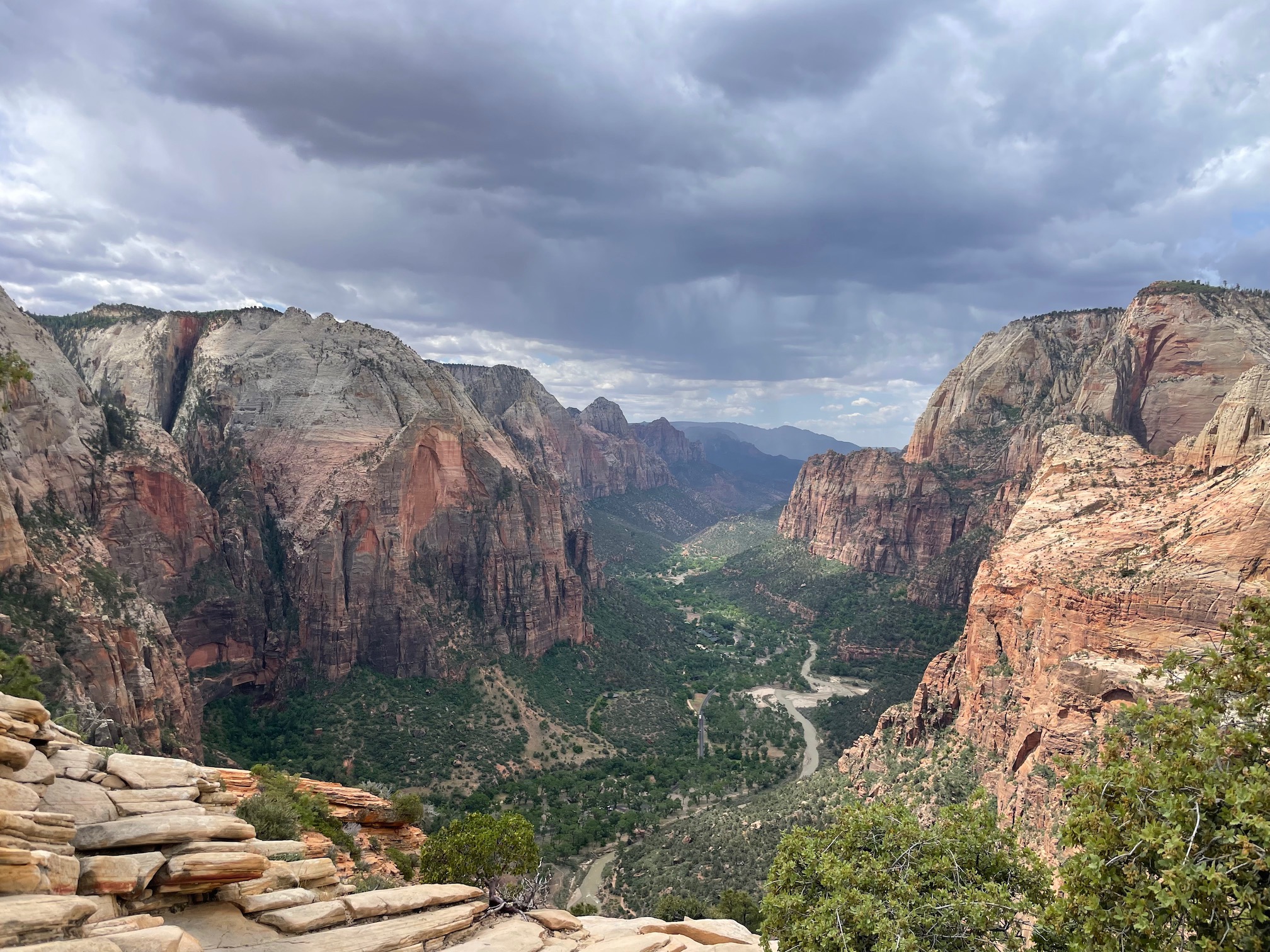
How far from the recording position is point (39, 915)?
38.8ft

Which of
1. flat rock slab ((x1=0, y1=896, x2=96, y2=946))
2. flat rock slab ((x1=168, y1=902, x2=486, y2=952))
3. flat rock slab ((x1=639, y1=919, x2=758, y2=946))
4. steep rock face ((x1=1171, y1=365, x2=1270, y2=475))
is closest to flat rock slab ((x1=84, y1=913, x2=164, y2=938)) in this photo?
flat rock slab ((x1=0, y1=896, x2=96, y2=946))

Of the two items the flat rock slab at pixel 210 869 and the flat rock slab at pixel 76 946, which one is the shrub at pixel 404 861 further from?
the flat rock slab at pixel 76 946

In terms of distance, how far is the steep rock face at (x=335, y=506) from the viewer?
72.8 meters

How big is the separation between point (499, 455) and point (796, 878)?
9243 cm

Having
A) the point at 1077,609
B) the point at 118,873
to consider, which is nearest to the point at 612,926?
the point at 118,873

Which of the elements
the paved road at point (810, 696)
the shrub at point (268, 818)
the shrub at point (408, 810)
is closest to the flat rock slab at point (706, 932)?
the shrub at point (268, 818)

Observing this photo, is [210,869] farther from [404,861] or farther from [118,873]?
[404,861]

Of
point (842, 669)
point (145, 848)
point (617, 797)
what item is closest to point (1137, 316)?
point (842, 669)

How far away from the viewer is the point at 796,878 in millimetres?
20469

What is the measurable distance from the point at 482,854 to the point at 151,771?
54.2ft

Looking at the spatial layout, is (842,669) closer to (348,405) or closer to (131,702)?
(348,405)

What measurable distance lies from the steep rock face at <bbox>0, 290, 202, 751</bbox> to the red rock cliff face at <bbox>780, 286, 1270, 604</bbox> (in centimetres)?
12234

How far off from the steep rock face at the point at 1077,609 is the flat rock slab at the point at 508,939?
925 inches

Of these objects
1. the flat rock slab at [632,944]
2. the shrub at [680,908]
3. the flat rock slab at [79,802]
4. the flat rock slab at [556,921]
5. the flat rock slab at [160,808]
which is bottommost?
the shrub at [680,908]
